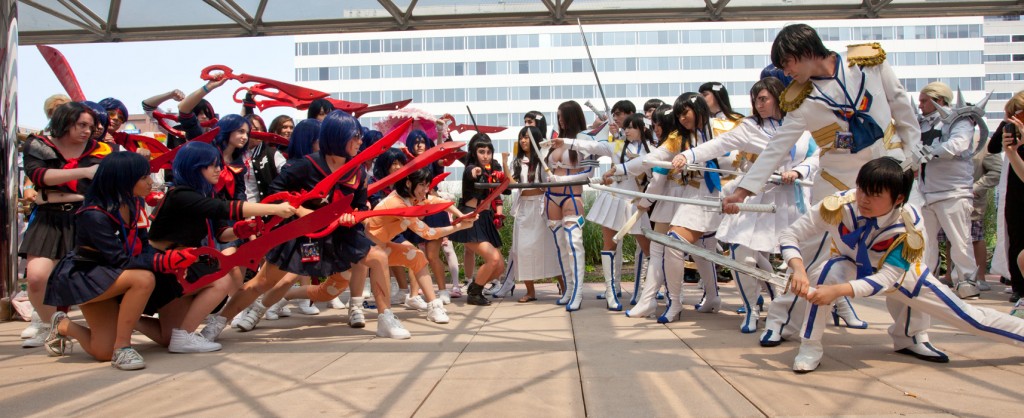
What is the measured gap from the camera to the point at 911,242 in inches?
141

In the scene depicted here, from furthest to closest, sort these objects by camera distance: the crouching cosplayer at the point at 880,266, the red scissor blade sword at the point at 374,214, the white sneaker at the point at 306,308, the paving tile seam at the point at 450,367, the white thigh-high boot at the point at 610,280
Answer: the white sneaker at the point at 306,308
the white thigh-high boot at the point at 610,280
the red scissor blade sword at the point at 374,214
the crouching cosplayer at the point at 880,266
the paving tile seam at the point at 450,367

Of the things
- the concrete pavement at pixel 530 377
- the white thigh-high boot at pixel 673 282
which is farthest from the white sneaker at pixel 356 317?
the white thigh-high boot at pixel 673 282

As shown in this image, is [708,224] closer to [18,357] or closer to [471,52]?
[18,357]

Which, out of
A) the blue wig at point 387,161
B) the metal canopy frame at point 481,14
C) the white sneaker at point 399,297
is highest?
the metal canopy frame at point 481,14

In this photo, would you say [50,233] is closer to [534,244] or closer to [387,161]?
[387,161]

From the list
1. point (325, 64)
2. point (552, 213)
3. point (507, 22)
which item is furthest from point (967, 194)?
point (325, 64)

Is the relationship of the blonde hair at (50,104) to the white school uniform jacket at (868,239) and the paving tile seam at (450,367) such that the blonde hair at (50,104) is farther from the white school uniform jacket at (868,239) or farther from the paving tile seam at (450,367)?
the white school uniform jacket at (868,239)

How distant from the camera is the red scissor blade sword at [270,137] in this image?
245 inches

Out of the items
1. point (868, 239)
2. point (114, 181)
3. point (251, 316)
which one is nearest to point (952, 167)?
point (868, 239)

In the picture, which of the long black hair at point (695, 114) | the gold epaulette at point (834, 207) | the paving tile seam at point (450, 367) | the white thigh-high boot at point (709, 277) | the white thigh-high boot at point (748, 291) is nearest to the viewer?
the paving tile seam at point (450, 367)

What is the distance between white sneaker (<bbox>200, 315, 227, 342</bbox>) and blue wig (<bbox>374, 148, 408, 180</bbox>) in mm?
2045

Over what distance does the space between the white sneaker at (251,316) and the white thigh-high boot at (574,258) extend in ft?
8.06

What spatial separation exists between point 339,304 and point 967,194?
601 cm

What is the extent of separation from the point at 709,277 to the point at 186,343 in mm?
3843
